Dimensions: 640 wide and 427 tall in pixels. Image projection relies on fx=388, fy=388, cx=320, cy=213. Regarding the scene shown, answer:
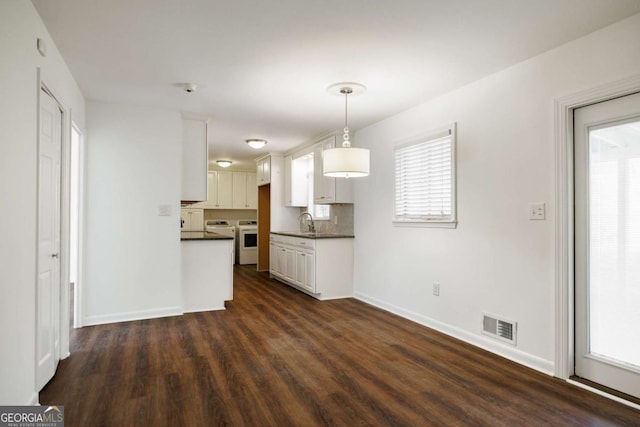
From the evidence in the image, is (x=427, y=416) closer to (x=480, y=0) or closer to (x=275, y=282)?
(x=480, y=0)

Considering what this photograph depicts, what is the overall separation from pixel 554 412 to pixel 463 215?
180 cm

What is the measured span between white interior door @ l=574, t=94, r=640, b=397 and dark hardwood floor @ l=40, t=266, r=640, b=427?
0.89 ft

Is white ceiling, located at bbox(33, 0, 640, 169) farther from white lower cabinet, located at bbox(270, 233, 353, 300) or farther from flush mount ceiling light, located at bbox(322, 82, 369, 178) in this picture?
white lower cabinet, located at bbox(270, 233, 353, 300)

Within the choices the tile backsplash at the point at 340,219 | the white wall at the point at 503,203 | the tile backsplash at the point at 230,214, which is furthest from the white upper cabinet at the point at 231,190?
the white wall at the point at 503,203

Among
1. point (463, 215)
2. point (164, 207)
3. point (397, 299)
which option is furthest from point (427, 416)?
point (164, 207)

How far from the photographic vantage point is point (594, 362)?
2.65m

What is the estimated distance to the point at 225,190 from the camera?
32.2 ft

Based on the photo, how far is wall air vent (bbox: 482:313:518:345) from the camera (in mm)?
3150

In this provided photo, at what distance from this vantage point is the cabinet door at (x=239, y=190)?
9.94 m

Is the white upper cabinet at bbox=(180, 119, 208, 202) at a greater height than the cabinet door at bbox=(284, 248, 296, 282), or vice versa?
the white upper cabinet at bbox=(180, 119, 208, 202)

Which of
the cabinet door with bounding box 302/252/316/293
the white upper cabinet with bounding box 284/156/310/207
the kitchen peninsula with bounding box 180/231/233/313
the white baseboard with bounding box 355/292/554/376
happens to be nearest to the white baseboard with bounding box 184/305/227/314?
the kitchen peninsula with bounding box 180/231/233/313

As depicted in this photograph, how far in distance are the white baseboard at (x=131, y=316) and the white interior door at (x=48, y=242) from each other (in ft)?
3.81

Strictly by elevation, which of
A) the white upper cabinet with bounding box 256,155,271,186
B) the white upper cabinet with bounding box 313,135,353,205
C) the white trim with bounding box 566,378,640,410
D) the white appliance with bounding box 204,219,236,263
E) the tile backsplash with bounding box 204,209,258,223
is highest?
the white upper cabinet with bounding box 256,155,271,186

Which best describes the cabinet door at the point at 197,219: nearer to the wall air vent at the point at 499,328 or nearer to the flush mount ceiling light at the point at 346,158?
the flush mount ceiling light at the point at 346,158
